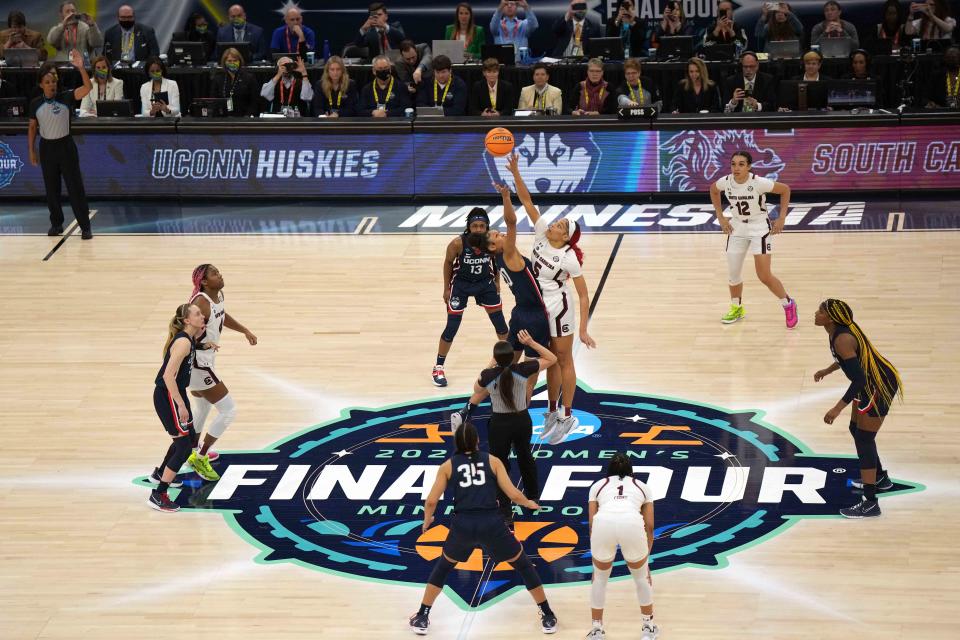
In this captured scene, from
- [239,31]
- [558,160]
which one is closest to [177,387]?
[558,160]

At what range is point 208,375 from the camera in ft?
40.1

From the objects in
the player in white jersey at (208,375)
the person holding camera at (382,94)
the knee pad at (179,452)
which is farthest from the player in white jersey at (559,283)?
the person holding camera at (382,94)

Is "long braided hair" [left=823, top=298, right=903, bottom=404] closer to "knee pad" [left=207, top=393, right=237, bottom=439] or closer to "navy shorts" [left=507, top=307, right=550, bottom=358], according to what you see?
"navy shorts" [left=507, top=307, right=550, bottom=358]

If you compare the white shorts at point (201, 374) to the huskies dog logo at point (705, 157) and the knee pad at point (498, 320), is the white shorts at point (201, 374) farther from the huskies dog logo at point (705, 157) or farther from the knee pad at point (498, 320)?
the huskies dog logo at point (705, 157)

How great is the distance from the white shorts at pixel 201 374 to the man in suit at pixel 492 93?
36.4 feet

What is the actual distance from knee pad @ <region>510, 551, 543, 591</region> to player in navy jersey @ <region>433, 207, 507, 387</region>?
5153mm

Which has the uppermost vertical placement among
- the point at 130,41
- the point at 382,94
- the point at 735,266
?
the point at 130,41

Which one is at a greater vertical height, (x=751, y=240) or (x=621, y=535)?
(x=751, y=240)

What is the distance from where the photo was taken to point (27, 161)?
22609 mm

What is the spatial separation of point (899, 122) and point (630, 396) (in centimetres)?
891

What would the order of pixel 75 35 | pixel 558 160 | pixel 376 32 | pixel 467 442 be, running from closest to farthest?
1. pixel 467 442
2. pixel 558 160
3. pixel 376 32
4. pixel 75 35

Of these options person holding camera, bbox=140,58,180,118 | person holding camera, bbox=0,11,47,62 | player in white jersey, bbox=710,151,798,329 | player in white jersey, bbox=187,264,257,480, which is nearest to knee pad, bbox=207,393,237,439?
player in white jersey, bbox=187,264,257,480

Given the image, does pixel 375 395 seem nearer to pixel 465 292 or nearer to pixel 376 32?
pixel 465 292

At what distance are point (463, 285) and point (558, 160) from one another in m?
7.55
